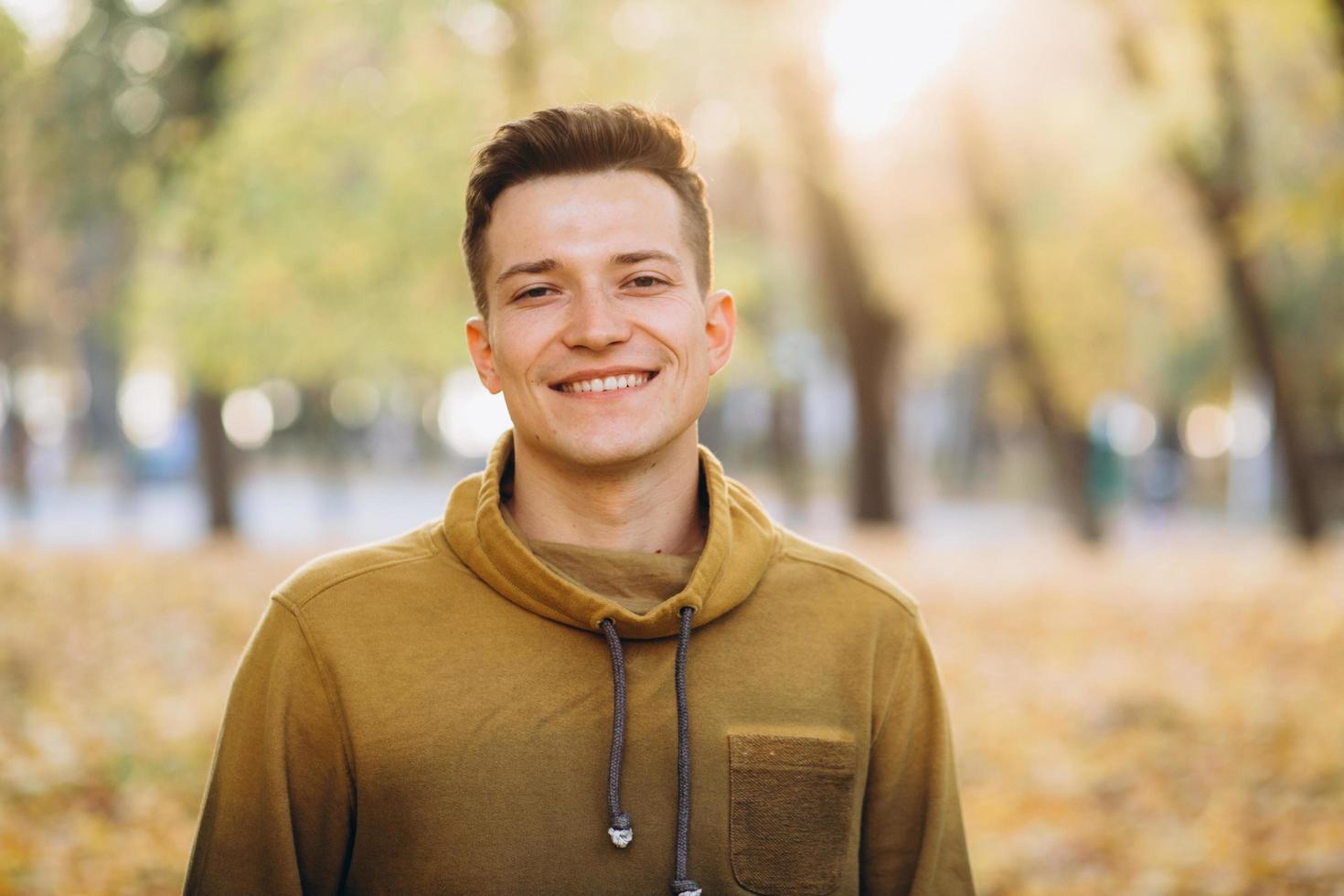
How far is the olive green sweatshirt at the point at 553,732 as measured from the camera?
2209 mm

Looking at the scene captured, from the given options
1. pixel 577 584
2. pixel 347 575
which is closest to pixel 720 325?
pixel 577 584

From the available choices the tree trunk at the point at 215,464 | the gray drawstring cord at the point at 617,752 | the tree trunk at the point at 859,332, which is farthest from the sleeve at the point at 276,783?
the tree trunk at the point at 215,464

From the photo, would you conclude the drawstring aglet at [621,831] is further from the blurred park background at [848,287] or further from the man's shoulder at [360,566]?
the blurred park background at [848,287]

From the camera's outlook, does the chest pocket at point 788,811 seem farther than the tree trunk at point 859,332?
No

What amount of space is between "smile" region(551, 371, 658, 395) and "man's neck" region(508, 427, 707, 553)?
140 mm

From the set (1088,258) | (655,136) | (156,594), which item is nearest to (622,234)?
(655,136)

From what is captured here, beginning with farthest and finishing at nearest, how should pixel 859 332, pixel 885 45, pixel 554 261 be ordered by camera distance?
pixel 859 332, pixel 885 45, pixel 554 261

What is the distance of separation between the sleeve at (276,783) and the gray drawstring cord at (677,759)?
1.47ft

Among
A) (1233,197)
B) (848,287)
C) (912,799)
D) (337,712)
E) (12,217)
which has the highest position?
(12,217)

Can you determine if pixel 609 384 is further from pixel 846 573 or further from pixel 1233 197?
pixel 1233 197

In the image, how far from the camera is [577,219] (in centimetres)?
244

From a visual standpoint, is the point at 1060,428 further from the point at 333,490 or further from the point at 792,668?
the point at 792,668

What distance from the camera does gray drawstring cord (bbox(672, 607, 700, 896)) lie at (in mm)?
2195

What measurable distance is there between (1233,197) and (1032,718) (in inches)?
315
